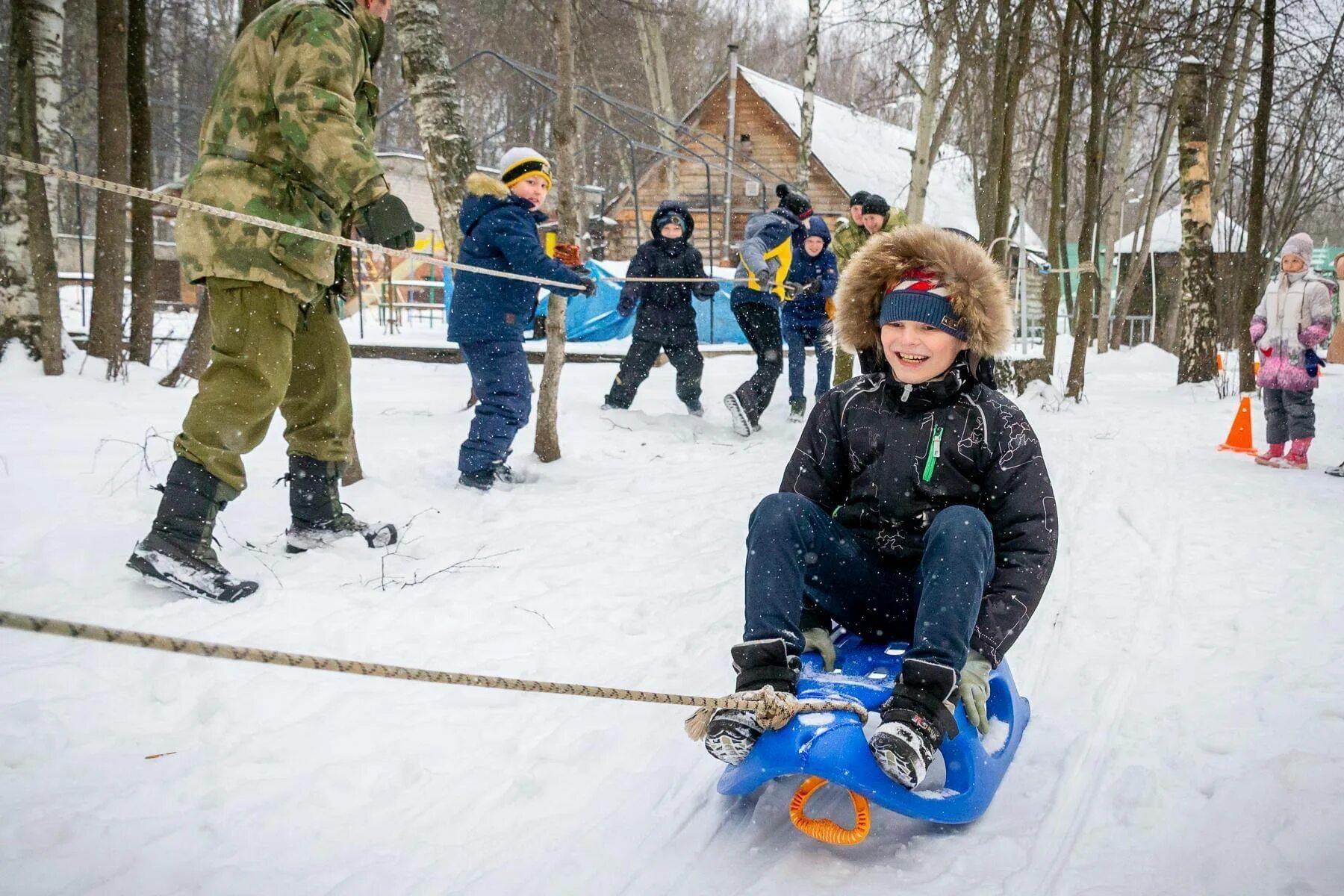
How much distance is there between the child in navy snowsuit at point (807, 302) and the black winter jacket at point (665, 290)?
78 cm

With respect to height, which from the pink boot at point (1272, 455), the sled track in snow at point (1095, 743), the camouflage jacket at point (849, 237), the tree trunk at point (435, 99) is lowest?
the sled track in snow at point (1095, 743)

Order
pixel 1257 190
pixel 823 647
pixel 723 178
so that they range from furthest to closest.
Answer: pixel 723 178, pixel 1257 190, pixel 823 647

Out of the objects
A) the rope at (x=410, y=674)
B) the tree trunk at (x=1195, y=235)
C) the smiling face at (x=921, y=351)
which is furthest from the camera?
the tree trunk at (x=1195, y=235)

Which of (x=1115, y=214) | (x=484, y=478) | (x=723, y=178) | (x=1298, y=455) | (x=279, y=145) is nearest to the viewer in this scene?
(x=279, y=145)

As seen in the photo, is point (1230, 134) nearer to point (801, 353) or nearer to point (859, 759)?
point (801, 353)

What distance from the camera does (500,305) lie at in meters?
4.76

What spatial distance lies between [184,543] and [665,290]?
193 inches

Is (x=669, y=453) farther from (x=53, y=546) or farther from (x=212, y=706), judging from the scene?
(x=212, y=706)

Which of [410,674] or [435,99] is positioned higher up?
[435,99]

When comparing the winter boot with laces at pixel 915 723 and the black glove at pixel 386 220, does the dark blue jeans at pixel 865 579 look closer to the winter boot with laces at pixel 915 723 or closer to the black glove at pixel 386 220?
the winter boot with laces at pixel 915 723

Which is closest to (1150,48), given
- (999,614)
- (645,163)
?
(999,614)

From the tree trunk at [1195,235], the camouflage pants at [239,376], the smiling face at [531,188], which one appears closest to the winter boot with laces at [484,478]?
the smiling face at [531,188]

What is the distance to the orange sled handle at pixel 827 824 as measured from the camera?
1.76m

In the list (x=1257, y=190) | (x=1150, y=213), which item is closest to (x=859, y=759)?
(x=1257, y=190)
